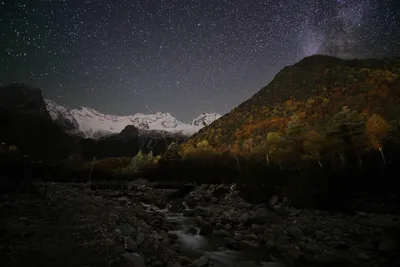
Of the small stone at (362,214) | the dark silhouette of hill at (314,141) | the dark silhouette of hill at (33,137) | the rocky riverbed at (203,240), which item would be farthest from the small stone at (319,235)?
the dark silhouette of hill at (33,137)

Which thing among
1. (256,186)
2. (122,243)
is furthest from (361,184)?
(122,243)

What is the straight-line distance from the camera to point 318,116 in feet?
321

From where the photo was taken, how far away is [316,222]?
14836 mm

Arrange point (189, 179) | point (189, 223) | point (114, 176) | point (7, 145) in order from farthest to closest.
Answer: point (7, 145)
point (114, 176)
point (189, 179)
point (189, 223)

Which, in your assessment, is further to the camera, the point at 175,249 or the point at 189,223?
the point at 189,223

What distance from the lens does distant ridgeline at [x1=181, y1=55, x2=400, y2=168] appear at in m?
46.2

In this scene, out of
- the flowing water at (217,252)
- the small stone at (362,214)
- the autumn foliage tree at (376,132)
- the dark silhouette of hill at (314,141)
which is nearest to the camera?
the flowing water at (217,252)

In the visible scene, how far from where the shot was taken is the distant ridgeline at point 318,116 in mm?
46219

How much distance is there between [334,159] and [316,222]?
29737 mm

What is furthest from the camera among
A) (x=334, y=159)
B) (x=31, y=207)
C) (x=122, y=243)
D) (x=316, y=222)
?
(x=334, y=159)

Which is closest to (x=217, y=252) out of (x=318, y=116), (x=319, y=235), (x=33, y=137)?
(x=319, y=235)

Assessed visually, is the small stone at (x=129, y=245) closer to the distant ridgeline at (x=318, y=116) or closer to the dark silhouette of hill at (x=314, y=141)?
the dark silhouette of hill at (x=314, y=141)

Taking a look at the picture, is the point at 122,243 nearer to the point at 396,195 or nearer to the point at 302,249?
the point at 302,249

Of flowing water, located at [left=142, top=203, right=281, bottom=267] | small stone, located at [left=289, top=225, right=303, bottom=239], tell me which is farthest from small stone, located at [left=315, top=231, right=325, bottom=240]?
flowing water, located at [left=142, top=203, right=281, bottom=267]
